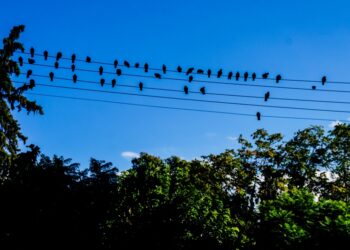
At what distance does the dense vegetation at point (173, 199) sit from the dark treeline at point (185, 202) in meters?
0.07

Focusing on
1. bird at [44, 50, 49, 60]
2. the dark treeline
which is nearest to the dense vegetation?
the dark treeline

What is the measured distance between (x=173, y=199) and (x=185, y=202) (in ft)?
3.04

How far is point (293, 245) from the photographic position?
14188 millimetres

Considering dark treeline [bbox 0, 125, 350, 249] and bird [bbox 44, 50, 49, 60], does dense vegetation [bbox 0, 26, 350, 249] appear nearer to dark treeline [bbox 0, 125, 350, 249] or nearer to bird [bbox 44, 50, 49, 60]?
dark treeline [bbox 0, 125, 350, 249]

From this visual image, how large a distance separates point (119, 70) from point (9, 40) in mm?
8482

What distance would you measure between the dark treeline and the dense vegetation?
0.07m

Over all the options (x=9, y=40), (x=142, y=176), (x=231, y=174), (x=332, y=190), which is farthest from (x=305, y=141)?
(x=9, y=40)

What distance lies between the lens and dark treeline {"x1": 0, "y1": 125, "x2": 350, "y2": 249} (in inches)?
637

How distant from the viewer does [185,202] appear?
26.2m

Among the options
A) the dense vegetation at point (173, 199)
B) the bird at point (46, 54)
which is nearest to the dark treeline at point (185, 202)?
the dense vegetation at point (173, 199)

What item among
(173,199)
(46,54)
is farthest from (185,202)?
(46,54)

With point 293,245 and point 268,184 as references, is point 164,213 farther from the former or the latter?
point 268,184

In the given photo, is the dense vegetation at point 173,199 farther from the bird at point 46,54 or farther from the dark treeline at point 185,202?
the bird at point 46,54

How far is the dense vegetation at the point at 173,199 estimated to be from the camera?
1630 cm
